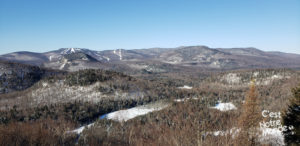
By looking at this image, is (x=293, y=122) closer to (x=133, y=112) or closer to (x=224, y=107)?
(x=224, y=107)

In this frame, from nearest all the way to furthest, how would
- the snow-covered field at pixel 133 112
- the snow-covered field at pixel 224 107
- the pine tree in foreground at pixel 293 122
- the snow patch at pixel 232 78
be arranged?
the pine tree in foreground at pixel 293 122 → the snow-covered field at pixel 224 107 → the snow-covered field at pixel 133 112 → the snow patch at pixel 232 78

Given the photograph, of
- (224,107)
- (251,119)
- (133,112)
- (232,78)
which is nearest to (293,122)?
(251,119)

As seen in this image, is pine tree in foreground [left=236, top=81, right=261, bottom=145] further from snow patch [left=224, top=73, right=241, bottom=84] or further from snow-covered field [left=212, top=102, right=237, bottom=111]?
snow patch [left=224, top=73, right=241, bottom=84]

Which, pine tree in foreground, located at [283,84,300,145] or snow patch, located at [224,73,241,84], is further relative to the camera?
snow patch, located at [224,73,241,84]

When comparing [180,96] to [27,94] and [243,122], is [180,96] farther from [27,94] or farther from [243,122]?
[27,94]

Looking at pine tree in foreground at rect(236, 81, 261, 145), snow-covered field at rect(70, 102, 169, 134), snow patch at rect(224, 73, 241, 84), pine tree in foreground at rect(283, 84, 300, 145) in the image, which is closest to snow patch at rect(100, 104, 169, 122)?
snow-covered field at rect(70, 102, 169, 134)

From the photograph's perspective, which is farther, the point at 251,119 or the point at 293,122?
the point at 293,122

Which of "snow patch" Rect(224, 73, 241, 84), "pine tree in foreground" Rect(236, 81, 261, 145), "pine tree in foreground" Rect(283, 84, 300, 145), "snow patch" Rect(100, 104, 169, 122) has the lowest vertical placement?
"snow patch" Rect(100, 104, 169, 122)

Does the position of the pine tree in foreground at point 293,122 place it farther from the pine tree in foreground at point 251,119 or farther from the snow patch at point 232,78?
the snow patch at point 232,78

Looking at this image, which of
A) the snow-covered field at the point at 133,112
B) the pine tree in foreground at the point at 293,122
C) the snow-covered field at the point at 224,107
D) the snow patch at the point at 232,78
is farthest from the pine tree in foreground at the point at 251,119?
the snow patch at the point at 232,78
